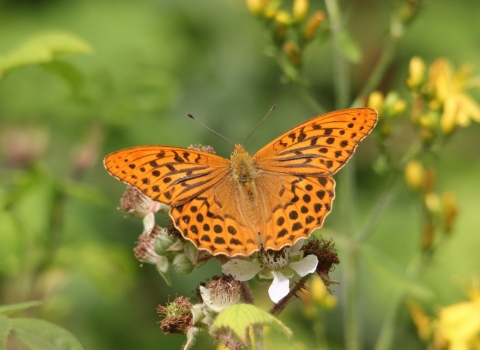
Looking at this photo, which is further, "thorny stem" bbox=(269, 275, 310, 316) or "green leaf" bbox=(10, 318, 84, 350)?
"thorny stem" bbox=(269, 275, 310, 316)

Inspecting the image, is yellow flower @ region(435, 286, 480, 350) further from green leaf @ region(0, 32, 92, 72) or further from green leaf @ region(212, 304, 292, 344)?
green leaf @ region(0, 32, 92, 72)

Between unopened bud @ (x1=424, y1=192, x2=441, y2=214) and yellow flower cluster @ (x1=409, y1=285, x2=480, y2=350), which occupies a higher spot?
unopened bud @ (x1=424, y1=192, x2=441, y2=214)

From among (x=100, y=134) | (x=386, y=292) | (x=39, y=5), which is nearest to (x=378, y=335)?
(x=386, y=292)

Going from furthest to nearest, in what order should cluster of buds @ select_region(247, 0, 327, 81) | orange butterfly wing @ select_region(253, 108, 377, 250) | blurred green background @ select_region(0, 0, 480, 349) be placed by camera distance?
blurred green background @ select_region(0, 0, 480, 349), cluster of buds @ select_region(247, 0, 327, 81), orange butterfly wing @ select_region(253, 108, 377, 250)

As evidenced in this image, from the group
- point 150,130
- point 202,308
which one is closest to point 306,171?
point 202,308

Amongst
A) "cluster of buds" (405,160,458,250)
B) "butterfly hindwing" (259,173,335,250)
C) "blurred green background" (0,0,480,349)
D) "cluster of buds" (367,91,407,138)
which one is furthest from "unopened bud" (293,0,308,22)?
"butterfly hindwing" (259,173,335,250)

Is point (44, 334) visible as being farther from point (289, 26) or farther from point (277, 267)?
point (289, 26)
